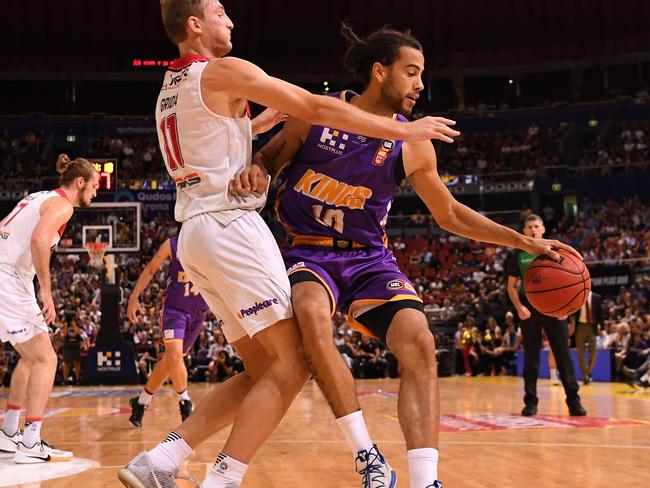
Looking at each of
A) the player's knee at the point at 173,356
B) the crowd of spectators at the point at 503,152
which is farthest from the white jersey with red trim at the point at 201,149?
the crowd of spectators at the point at 503,152

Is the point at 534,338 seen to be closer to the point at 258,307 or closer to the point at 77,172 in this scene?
the point at 77,172

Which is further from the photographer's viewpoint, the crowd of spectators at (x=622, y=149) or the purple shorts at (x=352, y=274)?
the crowd of spectators at (x=622, y=149)

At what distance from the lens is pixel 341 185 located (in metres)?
3.97

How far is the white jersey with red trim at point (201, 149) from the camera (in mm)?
3471

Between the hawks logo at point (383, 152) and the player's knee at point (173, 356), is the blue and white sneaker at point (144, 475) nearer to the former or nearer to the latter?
the hawks logo at point (383, 152)

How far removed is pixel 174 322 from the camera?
8461mm

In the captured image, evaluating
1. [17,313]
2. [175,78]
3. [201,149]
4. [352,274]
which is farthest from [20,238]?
[352,274]

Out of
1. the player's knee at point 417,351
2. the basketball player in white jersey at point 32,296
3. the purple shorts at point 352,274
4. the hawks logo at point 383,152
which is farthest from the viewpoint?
the basketball player in white jersey at point 32,296

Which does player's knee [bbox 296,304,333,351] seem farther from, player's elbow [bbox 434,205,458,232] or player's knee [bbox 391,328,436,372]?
player's elbow [bbox 434,205,458,232]

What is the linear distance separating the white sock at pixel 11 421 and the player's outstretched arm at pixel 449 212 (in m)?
4.05

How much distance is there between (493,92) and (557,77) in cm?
261

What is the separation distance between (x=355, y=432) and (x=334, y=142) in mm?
1450

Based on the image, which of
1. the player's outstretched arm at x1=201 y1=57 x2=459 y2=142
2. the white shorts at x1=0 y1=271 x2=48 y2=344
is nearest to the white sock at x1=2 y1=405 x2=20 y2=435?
the white shorts at x1=0 y1=271 x2=48 y2=344

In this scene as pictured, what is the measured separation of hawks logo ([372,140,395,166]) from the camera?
13.2 feet
